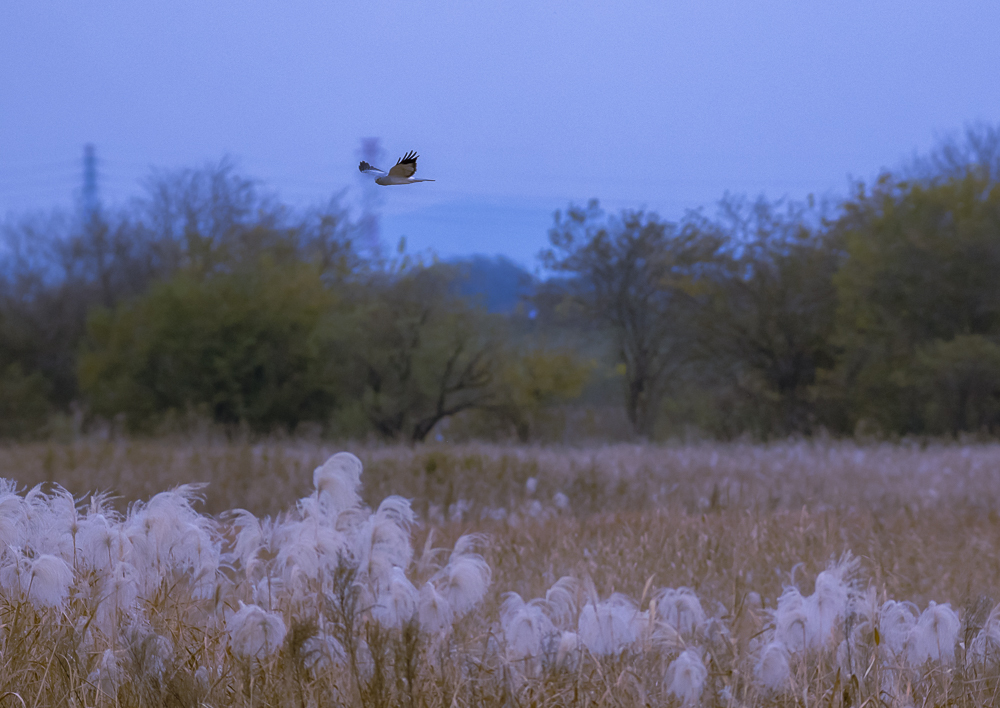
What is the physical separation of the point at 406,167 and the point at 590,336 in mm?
25720

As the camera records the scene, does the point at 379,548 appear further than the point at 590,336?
No

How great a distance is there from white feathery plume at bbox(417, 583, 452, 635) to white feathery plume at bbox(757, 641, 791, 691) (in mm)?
1082

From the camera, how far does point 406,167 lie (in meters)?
1.90

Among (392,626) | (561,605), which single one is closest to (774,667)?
(561,605)

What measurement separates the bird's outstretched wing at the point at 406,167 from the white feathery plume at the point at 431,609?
5.79ft

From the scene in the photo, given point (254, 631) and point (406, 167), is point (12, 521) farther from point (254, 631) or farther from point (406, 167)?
point (406, 167)

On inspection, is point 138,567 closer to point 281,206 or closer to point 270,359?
point 270,359

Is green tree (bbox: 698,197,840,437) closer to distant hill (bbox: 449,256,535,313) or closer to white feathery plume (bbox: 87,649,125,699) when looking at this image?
distant hill (bbox: 449,256,535,313)

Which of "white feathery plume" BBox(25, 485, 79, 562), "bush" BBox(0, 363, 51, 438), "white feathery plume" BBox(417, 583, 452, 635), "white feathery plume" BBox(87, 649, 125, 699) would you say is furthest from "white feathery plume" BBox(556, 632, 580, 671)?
"bush" BBox(0, 363, 51, 438)

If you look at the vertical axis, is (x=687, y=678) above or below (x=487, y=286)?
below

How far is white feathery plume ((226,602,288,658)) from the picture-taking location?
9.30 ft

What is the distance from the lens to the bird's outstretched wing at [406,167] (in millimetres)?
1890

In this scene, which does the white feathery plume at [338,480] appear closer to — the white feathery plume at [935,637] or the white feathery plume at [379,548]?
the white feathery plume at [379,548]

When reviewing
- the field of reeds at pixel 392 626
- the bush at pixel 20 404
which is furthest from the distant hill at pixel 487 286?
the field of reeds at pixel 392 626
